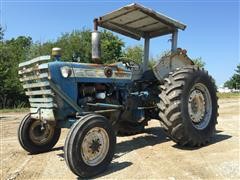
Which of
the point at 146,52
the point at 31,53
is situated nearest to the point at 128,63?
the point at 146,52

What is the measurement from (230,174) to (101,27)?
14.5ft

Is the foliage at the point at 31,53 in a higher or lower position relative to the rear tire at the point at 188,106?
higher

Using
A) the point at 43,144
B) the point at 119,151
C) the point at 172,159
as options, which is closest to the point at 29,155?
the point at 43,144

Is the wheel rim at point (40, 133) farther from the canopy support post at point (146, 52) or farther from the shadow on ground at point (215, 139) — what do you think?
the canopy support post at point (146, 52)

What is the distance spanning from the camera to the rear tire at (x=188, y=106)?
6.59 m

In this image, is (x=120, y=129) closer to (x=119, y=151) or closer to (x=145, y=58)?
(x=119, y=151)

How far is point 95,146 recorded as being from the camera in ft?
17.9

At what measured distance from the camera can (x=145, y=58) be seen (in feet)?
28.8

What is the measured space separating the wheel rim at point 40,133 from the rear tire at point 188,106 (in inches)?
90.9

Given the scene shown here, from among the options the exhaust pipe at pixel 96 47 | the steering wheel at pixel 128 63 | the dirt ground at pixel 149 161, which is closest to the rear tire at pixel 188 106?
the dirt ground at pixel 149 161

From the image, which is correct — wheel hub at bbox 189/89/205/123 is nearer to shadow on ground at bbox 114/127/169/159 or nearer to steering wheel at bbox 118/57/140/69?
shadow on ground at bbox 114/127/169/159

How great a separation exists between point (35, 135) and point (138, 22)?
3419 millimetres

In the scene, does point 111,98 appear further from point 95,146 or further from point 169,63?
point 95,146

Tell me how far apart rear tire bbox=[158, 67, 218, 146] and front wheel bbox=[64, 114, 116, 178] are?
1.43 m
